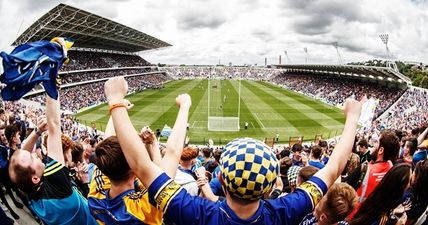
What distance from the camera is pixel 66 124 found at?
28750mm

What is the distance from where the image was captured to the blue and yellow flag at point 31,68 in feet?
8.50

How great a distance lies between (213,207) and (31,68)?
1.81 m

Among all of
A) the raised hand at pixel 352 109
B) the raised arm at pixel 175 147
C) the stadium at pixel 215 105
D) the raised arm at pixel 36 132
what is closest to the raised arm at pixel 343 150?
the raised hand at pixel 352 109

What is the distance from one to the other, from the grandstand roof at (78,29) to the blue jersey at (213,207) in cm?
4254

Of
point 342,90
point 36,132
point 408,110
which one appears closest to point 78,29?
point 342,90

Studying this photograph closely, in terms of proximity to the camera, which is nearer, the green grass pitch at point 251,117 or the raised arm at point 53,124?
the raised arm at point 53,124

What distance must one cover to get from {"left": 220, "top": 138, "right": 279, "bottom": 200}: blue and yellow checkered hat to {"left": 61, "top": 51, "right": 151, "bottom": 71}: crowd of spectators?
5886 cm

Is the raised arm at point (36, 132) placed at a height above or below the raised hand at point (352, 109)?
below

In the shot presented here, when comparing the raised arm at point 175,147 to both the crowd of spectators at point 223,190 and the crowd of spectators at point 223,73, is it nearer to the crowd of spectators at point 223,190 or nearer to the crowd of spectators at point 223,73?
the crowd of spectators at point 223,190

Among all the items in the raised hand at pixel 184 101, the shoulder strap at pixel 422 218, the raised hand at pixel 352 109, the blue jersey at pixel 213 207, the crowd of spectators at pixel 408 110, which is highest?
the raised hand at pixel 184 101

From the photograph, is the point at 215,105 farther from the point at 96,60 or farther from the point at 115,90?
the point at 115,90

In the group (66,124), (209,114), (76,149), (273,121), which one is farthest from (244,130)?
(76,149)

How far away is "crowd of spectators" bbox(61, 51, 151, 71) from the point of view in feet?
200

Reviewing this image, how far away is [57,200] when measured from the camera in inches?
114
